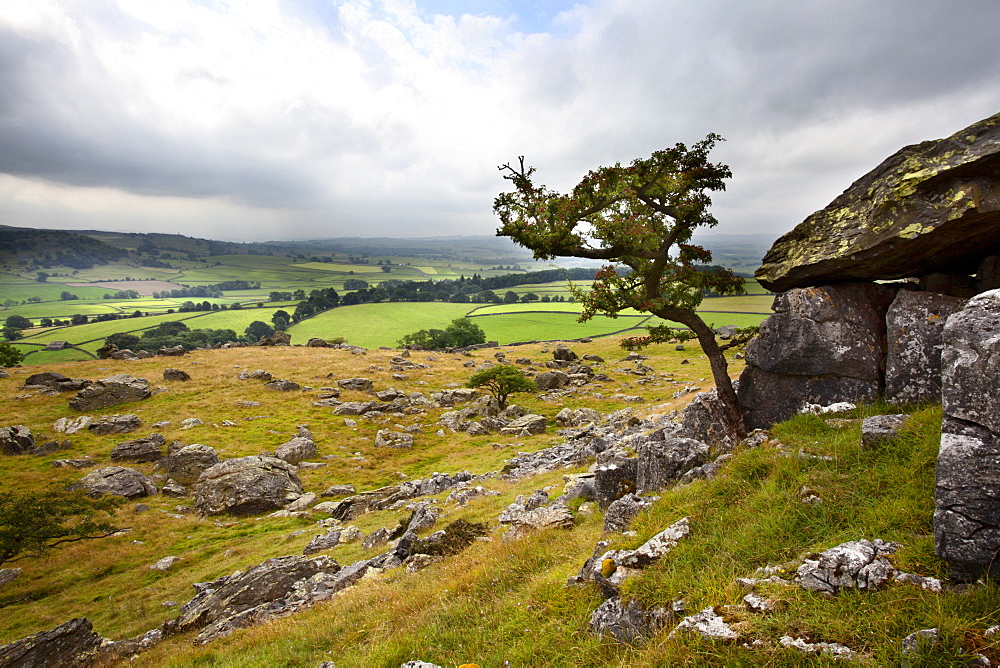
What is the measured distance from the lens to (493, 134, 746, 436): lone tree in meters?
17.0

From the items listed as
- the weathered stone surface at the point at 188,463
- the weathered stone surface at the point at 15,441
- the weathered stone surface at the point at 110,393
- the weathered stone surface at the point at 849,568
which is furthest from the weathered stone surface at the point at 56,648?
the weathered stone surface at the point at 110,393

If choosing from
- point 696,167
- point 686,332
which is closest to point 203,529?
point 686,332

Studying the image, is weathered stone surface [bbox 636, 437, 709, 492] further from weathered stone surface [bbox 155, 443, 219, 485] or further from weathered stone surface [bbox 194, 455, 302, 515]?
weathered stone surface [bbox 155, 443, 219, 485]

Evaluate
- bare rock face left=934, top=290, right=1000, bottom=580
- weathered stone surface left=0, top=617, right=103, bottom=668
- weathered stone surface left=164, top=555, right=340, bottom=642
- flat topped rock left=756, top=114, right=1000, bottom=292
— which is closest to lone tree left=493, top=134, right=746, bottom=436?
flat topped rock left=756, top=114, right=1000, bottom=292

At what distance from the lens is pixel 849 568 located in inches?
237

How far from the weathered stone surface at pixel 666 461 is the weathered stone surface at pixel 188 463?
114 ft

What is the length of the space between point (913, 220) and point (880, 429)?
5.82 m

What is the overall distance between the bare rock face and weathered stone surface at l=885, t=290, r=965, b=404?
5.70 meters

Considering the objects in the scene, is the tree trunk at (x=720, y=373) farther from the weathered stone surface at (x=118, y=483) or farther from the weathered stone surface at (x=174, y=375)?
the weathered stone surface at (x=174, y=375)

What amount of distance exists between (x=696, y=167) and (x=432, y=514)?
18316 millimetres

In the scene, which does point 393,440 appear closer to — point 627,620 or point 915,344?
point 627,620

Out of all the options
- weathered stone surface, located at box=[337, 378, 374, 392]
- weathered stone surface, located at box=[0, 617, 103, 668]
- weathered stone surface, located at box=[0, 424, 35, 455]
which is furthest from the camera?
weathered stone surface, located at box=[337, 378, 374, 392]

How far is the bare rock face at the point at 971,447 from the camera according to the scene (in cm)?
534

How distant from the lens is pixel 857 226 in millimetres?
12141
